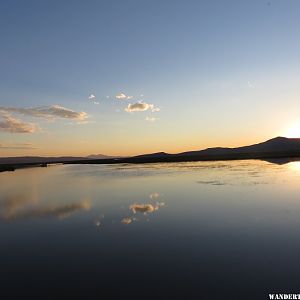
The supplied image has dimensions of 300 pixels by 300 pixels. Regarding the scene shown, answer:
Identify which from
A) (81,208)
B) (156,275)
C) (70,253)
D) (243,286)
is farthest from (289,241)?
(81,208)

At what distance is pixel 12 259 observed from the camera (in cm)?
1179

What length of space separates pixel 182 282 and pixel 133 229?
266 inches

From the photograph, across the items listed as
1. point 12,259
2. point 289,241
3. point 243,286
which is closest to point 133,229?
point 12,259

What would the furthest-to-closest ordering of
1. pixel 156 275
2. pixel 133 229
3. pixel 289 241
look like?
pixel 133 229
pixel 289 241
pixel 156 275

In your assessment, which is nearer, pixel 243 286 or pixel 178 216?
pixel 243 286

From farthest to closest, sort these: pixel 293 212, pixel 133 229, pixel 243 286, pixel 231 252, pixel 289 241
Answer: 1. pixel 293 212
2. pixel 133 229
3. pixel 289 241
4. pixel 231 252
5. pixel 243 286

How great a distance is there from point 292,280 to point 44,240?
996cm

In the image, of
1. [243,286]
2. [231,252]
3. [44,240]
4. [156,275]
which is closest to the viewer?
[243,286]

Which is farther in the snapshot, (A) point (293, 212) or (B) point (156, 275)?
(A) point (293, 212)

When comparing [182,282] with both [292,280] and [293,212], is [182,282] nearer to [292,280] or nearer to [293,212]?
[292,280]

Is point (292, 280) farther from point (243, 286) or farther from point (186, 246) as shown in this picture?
point (186, 246)

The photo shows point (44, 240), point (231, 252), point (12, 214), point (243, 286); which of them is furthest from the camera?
point (12, 214)

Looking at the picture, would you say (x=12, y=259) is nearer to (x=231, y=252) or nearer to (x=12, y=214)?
(x=231, y=252)

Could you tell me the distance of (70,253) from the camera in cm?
1221
